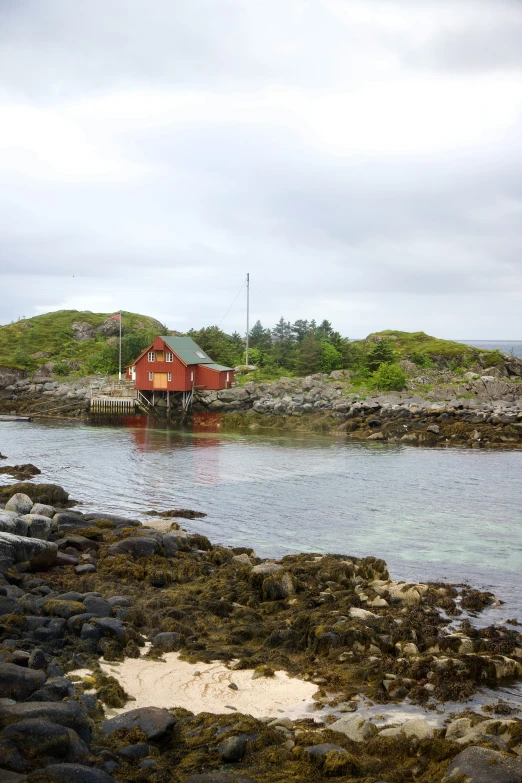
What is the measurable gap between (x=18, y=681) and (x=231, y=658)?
13.9ft

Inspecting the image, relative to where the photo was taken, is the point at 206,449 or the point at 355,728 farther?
the point at 206,449

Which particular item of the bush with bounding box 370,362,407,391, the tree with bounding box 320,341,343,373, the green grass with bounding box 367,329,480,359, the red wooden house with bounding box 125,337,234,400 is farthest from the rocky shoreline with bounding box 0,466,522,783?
the green grass with bounding box 367,329,480,359

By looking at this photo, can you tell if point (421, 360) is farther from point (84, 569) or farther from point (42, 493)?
point (84, 569)

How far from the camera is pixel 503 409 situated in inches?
2162

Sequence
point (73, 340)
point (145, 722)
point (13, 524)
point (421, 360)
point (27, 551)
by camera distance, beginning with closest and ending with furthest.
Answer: point (145, 722) < point (27, 551) < point (13, 524) < point (421, 360) < point (73, 340)

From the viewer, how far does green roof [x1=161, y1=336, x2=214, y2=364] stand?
6575 centimetres

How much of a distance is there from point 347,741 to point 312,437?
43.3 metres

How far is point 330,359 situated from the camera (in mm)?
79062

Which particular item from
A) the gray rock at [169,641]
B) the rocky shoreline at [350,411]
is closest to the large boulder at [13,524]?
the gray rock at [169,641]

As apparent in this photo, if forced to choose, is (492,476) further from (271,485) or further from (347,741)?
(347,741)

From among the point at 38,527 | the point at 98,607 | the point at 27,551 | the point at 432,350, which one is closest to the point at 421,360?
the point at 432,350

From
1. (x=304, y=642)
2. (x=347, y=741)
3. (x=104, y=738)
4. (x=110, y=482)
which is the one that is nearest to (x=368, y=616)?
(x=304, y=642)

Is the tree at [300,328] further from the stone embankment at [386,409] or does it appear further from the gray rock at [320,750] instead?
the gray rock at [320,750]

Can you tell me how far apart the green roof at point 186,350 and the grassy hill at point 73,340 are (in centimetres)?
1725
